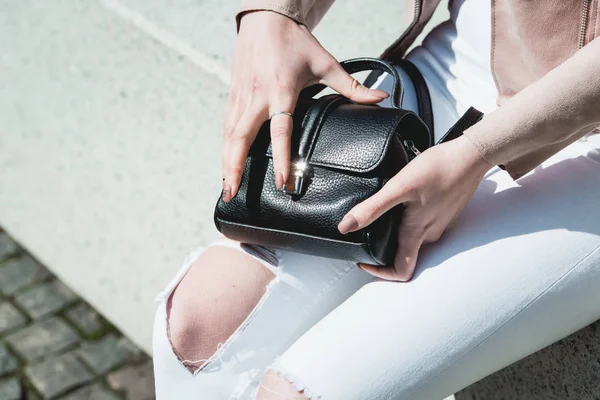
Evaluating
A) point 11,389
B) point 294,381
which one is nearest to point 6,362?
point 11,389

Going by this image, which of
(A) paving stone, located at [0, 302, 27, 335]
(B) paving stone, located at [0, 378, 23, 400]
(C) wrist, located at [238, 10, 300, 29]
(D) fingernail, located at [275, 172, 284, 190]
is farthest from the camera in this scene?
(A) paving stone, located at [0, 302, 27, 335]

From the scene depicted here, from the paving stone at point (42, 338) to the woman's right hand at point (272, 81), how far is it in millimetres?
1626

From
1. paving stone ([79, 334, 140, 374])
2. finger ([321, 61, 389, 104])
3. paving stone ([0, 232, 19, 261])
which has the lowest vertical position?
paving stone ([0, 232, 19, 261])

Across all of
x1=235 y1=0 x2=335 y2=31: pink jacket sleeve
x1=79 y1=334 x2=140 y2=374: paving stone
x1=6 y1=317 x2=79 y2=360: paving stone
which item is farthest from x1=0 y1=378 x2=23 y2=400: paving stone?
Result: x1=235 y1=0 x2=335 y2=31: pink jacket sleeve

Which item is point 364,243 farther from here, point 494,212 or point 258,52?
point 258,52

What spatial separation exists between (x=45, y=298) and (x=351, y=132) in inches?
81.1

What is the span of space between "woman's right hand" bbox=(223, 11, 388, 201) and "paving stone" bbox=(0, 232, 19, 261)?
1999 mm

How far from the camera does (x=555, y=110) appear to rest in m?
1.09

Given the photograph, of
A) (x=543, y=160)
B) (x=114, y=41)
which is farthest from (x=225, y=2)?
(x=543, y=160)

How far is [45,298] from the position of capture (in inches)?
112

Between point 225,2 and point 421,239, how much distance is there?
147 cm

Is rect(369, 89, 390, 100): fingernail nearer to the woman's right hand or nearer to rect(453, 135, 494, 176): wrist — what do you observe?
the woman's right hand

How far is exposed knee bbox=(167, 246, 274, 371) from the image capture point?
1.29 metres

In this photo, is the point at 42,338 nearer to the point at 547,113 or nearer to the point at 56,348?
the point at 56,348
